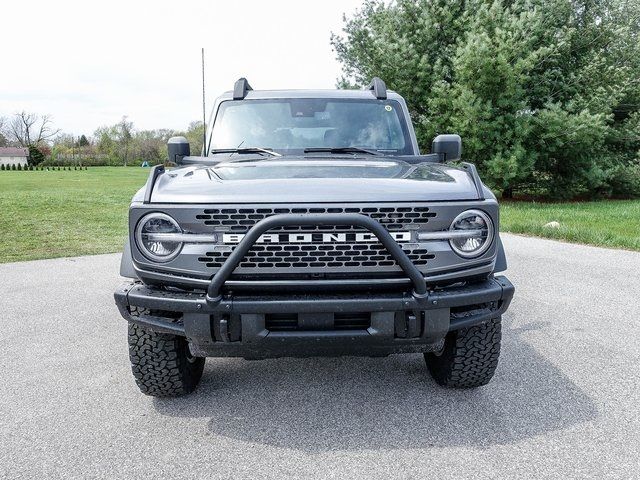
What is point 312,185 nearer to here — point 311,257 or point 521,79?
point 311,257

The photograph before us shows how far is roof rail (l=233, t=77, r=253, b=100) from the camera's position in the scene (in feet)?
14.9

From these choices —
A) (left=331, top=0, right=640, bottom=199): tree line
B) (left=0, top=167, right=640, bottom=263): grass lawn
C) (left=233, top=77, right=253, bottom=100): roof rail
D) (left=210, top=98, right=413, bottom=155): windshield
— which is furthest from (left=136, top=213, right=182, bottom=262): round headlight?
(left=331, top=0, right=640, bottom=199): tree line

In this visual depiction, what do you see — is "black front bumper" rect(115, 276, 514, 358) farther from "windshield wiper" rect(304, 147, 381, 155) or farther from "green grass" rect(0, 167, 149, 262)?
"green grass" rect(0, 167, 149, 262)

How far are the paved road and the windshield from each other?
1572 mm

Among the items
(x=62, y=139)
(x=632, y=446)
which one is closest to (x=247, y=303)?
(x=632, y=446)

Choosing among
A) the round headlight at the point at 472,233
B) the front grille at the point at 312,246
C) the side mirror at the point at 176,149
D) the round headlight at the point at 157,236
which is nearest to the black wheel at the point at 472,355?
the round headlight at the point at 472,233

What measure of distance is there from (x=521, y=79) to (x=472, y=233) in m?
13.4

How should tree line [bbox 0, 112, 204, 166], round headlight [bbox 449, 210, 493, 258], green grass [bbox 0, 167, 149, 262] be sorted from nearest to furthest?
round headlight [bbox 449, 210, 493, 258] < green grass [bbox 0, 167, 149, 262] < tree line [bbox 0, 112, 204, 166]

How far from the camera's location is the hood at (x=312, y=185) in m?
2.67

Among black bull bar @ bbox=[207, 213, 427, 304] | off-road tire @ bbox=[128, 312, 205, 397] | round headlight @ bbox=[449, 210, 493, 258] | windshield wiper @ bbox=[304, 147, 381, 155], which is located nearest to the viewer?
black bull bar @ bbox=[207, 213, 427, 304]

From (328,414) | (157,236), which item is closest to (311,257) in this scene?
(157,236)

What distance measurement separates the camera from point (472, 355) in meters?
3.20

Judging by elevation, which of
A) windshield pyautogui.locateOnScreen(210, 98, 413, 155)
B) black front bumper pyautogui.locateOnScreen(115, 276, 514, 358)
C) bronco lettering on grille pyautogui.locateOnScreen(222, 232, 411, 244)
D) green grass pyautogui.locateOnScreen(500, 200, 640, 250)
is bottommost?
green grass pyautogui.locateOnScreen(500, 200, 640, 250)

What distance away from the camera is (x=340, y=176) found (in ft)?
9.60
